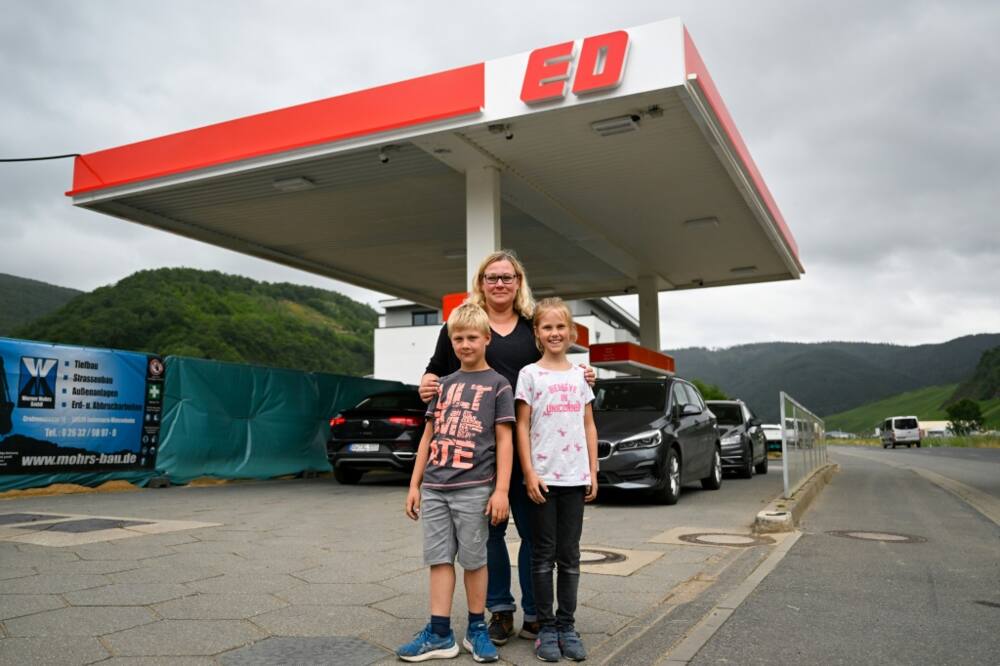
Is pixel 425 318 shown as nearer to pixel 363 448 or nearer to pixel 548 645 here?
pixel 363 448

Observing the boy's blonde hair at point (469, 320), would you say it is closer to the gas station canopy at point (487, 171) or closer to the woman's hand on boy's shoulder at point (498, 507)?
the woman's hand on boy's shoulder at point (498, 507)

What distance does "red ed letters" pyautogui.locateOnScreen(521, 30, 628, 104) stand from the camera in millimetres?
9859

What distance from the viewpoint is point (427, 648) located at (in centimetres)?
337

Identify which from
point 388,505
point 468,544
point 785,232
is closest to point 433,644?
point 468,544

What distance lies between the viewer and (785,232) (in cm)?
1880

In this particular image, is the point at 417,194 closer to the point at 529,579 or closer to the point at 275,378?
the point at 275,378

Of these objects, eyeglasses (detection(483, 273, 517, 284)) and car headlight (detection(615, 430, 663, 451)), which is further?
car headlight (detection(615, 430, 663, 451))

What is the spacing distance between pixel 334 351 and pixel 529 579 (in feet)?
200

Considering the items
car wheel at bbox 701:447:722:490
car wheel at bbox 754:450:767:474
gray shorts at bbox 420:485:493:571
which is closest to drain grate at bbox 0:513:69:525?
gray shorts at bbox 420:485:493:571

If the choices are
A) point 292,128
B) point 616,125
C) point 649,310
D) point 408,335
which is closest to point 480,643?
point 616,125

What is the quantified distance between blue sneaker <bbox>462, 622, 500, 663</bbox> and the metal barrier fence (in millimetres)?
7123

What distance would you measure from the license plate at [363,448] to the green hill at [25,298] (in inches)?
2403

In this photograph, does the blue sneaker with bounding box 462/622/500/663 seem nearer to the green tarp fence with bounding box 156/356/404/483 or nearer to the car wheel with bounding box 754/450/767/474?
the green tarp fence with bounding box 156/356/404/483

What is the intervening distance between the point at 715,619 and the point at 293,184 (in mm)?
11635
